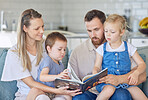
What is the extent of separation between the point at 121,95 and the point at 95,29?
78 cm

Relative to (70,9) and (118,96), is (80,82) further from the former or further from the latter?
(70,9)

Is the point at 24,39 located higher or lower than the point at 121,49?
higher

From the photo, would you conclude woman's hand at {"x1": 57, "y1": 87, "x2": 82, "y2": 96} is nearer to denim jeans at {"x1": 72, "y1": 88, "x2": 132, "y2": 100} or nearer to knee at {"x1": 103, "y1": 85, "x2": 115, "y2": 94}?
denim jeans at {"x1": 72, "y1": 88, "x2": 132, "y2": 100}

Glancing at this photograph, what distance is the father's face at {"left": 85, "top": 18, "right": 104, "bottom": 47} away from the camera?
9.06 ft

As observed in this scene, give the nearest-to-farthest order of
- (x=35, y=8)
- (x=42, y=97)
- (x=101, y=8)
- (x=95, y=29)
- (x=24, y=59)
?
1. (x=42, y=97)
2. (x=24, y=59)
3. (x=95, y=29)
4. (x=101, y=8)
5. (x=35, y=8)

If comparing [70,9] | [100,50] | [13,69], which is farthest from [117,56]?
[70,9]

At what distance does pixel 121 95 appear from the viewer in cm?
231

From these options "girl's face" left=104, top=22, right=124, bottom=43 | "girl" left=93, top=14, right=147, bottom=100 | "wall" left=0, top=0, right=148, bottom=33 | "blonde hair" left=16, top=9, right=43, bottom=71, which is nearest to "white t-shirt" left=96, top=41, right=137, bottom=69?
"girl" left=93, top=14, right=147, bottom=100

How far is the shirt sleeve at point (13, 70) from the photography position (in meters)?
2.46

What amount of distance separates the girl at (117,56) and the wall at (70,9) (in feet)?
8.76

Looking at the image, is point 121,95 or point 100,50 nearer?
point 121,95

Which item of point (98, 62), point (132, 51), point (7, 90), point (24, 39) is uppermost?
point (24, 39)

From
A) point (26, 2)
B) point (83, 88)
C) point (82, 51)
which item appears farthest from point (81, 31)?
point (83, 88)

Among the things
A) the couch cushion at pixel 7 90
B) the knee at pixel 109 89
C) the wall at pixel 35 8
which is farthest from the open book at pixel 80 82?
the wall at pixel 35 8
